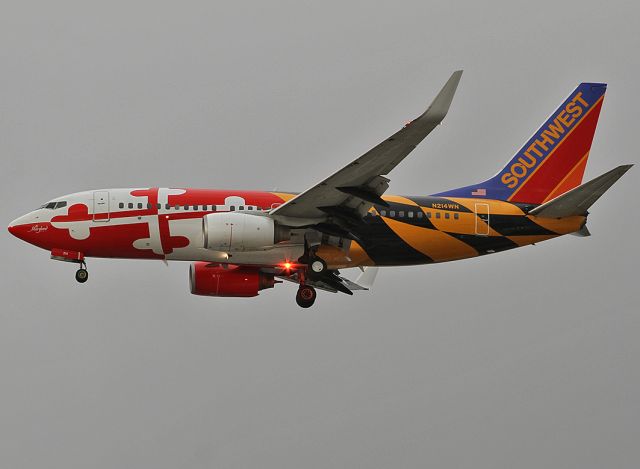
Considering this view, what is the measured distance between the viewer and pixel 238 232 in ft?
177

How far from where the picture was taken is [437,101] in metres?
46.9

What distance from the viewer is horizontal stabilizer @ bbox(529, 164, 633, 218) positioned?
5491cm

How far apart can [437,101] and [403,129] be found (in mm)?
2206

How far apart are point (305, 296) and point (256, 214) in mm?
4365

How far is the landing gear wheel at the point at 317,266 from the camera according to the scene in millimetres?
56188

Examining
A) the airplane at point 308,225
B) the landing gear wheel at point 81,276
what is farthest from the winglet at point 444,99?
the landing gear wheel at point 81,276

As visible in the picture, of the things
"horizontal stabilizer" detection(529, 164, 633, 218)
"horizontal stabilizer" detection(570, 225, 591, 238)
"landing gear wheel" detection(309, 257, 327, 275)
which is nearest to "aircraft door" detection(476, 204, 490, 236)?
"horizontal stabilizer" detection(529, 164, 633, 218)

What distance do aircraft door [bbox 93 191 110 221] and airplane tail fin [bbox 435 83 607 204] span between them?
13.8 metres

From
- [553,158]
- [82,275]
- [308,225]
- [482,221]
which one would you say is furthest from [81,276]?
[553,158]

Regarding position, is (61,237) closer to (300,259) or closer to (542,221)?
(300,259)

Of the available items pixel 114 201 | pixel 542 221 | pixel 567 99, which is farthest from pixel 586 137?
pixel 114 201

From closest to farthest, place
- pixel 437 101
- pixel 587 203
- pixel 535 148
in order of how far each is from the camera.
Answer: pixel 437 101
pixel 587 203
pixel 535 148

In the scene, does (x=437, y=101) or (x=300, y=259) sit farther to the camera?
(x=300, y=259)

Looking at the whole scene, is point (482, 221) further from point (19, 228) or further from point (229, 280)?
point (19, 228)
